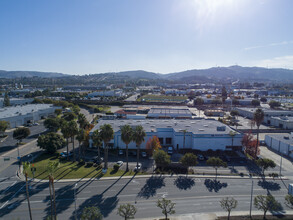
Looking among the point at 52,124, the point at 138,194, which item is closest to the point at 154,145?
the point at 138,194

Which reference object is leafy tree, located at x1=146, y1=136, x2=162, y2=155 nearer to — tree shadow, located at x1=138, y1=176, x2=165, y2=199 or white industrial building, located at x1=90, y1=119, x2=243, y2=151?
white industrial building, located at x1=90, y1=119, x2=243, y2=151

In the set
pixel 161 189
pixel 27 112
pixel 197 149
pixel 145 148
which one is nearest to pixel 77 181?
pixel 161 189

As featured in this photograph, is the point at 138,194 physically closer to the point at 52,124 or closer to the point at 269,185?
the point at 269,185

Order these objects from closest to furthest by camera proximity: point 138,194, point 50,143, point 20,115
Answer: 1. point 138,194
2. point 50,143
3. point 20,115

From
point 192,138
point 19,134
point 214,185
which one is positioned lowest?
point 214,185

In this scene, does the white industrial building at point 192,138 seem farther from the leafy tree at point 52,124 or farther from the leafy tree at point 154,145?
the leafy tree at point 52,124
